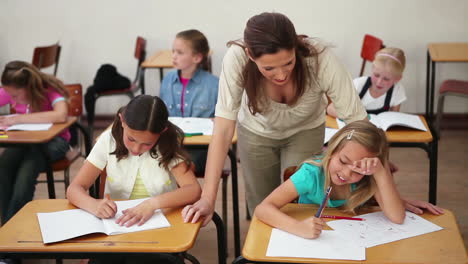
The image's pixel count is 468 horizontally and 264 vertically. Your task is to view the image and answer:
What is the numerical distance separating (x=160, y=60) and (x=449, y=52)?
2.28m

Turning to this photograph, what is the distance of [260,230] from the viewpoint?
1.75 meters

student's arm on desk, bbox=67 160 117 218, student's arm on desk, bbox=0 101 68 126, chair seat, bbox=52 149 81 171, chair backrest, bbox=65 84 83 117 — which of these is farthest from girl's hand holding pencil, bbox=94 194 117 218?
chair backrest, bbox=65 84 83 117

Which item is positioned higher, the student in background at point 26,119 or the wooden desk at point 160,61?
the wooden desk at point 160,61

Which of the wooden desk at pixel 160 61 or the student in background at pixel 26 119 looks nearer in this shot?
the student in background at pixel 26 119

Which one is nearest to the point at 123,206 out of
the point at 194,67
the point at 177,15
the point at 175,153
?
the point at 175,153

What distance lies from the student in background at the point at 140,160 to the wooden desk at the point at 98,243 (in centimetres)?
22

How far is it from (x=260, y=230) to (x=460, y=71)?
3.82m

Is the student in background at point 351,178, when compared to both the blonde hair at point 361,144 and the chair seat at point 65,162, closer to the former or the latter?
the blonde hair at point 361,144

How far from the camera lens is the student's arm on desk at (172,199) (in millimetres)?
1851

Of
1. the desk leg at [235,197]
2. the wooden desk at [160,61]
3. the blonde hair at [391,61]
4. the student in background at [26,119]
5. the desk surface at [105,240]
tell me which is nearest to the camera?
the desk surface at [105,240]

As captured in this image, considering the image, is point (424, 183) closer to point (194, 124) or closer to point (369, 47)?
point (369, 47)

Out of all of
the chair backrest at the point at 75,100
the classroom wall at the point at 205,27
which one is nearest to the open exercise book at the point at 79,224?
the chair backrest at the point at 75,100

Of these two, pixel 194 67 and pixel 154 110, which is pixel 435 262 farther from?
pixel 194 67

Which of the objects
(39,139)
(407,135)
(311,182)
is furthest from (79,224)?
(407,135)
